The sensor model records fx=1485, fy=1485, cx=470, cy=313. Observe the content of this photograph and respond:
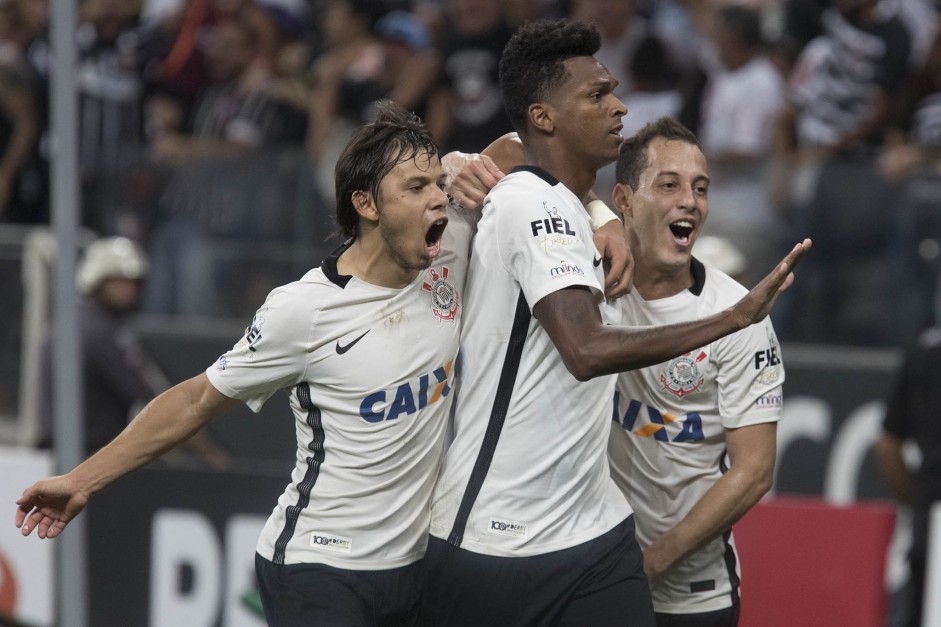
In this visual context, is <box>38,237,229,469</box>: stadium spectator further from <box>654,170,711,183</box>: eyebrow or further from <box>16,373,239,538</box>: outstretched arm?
<box>654,170,711,183</box>: eyebrow

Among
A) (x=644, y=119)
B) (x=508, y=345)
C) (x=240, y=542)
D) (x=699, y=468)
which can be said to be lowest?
(x=240, y=542)

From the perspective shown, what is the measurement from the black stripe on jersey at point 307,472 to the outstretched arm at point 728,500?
1018mm

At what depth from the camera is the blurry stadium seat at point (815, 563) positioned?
5.57m

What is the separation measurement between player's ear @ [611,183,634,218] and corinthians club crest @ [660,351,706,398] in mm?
453

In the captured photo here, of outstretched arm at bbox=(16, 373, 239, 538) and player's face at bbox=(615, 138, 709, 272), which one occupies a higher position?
player's face at bbox=(615, 138, 709, 272)

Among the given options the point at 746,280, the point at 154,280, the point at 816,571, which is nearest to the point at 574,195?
the point at 816,571

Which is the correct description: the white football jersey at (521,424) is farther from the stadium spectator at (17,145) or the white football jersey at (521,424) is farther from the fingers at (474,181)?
the stadium spectator at (17,145)

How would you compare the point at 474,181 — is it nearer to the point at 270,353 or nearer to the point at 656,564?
the point at 270,353

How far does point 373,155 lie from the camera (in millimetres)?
3959

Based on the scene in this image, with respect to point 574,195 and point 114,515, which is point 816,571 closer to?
point 574,195

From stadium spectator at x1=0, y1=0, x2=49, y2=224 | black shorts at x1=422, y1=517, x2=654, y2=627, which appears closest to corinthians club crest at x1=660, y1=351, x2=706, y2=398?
black shorts at x1=422, y1=517, x2=654, y2=627

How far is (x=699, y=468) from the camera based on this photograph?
440 centimetres

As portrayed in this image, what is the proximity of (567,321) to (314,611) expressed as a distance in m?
1.03

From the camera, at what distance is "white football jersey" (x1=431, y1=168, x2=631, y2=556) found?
386cm
